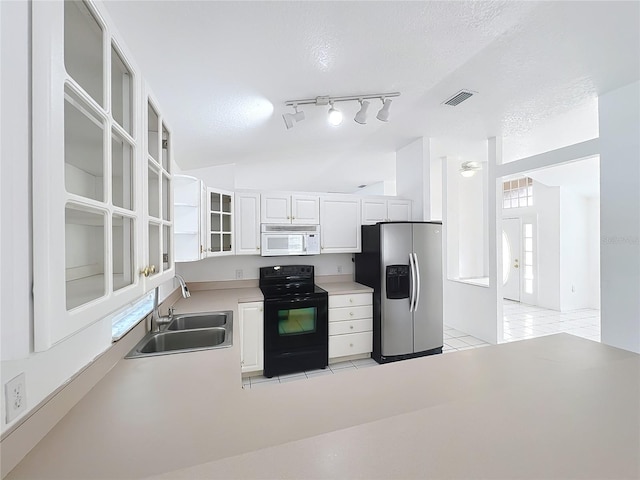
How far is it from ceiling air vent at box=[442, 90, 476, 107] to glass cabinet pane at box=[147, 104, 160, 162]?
2418mm

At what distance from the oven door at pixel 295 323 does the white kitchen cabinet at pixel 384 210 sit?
127 centimetres

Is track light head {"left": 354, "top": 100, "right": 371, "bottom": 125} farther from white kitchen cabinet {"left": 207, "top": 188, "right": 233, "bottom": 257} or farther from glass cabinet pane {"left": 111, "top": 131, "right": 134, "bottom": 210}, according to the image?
glass cabinet pane {"left": 111, "top": 131, "right": 134, "bottom": 210}

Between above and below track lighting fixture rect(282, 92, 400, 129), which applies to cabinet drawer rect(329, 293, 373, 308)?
below

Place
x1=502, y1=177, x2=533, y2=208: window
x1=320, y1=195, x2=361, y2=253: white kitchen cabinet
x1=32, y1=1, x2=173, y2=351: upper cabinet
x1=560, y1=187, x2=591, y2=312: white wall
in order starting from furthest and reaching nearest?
x1=502, y1=177, x2=533, y2=208: window
x1=560, y1=187, x2=591, y2=312: white wall
x1=320, y1=195, x2=361, y2=253: white kitchen cabinet
x1=32, y1=1, x2=173, y2=351: upper cabinet

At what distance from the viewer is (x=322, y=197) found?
3.51 meters

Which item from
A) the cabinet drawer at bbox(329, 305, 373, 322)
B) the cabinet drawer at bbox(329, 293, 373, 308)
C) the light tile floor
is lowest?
the light tile floor

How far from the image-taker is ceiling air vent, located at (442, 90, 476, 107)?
2.44 meters

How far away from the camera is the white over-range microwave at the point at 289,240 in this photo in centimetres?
331

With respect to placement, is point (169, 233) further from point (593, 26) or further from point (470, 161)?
point (470, 161)

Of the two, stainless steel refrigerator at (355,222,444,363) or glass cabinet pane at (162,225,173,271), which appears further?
stainless steel refrigerator at (355,222,444,363)

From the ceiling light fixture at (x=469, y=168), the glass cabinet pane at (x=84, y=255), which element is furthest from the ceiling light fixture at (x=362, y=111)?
the ceiling light fixture at (x=469, y=168)

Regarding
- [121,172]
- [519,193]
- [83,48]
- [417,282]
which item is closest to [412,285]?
[417,282]

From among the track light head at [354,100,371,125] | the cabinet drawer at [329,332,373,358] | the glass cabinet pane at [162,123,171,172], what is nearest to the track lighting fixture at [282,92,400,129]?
the track light head at [354,100,371,125]

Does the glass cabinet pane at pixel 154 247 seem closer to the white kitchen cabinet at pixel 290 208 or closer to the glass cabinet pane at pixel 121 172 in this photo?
the glass cabinet pane at pixel 121 172
